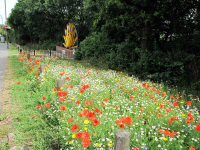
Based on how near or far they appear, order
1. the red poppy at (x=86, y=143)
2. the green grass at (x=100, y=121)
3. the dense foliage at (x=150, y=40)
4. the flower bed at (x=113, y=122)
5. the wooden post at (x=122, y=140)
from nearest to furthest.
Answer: the wooden post at (x=122, y=140), the red poppy at (x=86, y=143), the flower bed at (x=113, y=122), the green grass at (x=100, y=121), the dense foliage at (x=150, y=40)

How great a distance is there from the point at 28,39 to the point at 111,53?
28.8 m

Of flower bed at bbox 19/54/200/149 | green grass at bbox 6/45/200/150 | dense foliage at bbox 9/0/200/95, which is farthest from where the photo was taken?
dense foliage at bbox 9/0/200/95

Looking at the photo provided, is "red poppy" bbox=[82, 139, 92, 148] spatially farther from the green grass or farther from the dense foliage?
the dense foliage

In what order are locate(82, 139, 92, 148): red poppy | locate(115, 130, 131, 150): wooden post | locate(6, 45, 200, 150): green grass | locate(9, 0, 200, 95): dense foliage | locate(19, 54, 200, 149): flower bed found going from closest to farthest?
locate(115, 130, 131, 150): wooden post < locate(82, 139, 92, 148): red poppy < locate(19, 54, 200, 149): flower bed < locate(6, 45, 200, 150): green grass < locate(9, 0, 200, 95): dense foliage

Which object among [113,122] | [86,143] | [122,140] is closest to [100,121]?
[113,122]

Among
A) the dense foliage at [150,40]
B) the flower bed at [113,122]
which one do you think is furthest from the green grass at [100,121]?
the dense foliage at [150,40]

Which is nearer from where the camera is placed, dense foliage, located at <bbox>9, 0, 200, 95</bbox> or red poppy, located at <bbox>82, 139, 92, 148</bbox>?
red poppy, located at <bbox>82, 139, 92, 148</bbox>

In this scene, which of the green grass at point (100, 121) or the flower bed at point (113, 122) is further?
the green grass at point (100, 121)

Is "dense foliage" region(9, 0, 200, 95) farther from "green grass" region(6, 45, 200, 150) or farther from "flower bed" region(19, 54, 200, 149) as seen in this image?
"flower bed" region(19, 54, 200, 149)

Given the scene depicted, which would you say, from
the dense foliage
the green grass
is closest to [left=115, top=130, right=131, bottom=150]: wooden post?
the green grass

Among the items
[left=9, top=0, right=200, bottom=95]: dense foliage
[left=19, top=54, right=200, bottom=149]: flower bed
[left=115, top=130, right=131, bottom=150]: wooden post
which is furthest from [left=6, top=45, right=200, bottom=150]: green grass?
[left=9, top=0, right=200, bottom=95]: dense foliage

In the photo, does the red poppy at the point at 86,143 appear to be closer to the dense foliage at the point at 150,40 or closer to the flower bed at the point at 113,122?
the flower bed at the point at 113,122

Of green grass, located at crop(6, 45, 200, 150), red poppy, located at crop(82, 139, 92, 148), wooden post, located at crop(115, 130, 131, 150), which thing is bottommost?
green grass, located at crop(6, 45, 200, 150)

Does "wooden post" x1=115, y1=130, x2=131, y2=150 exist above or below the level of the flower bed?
above
